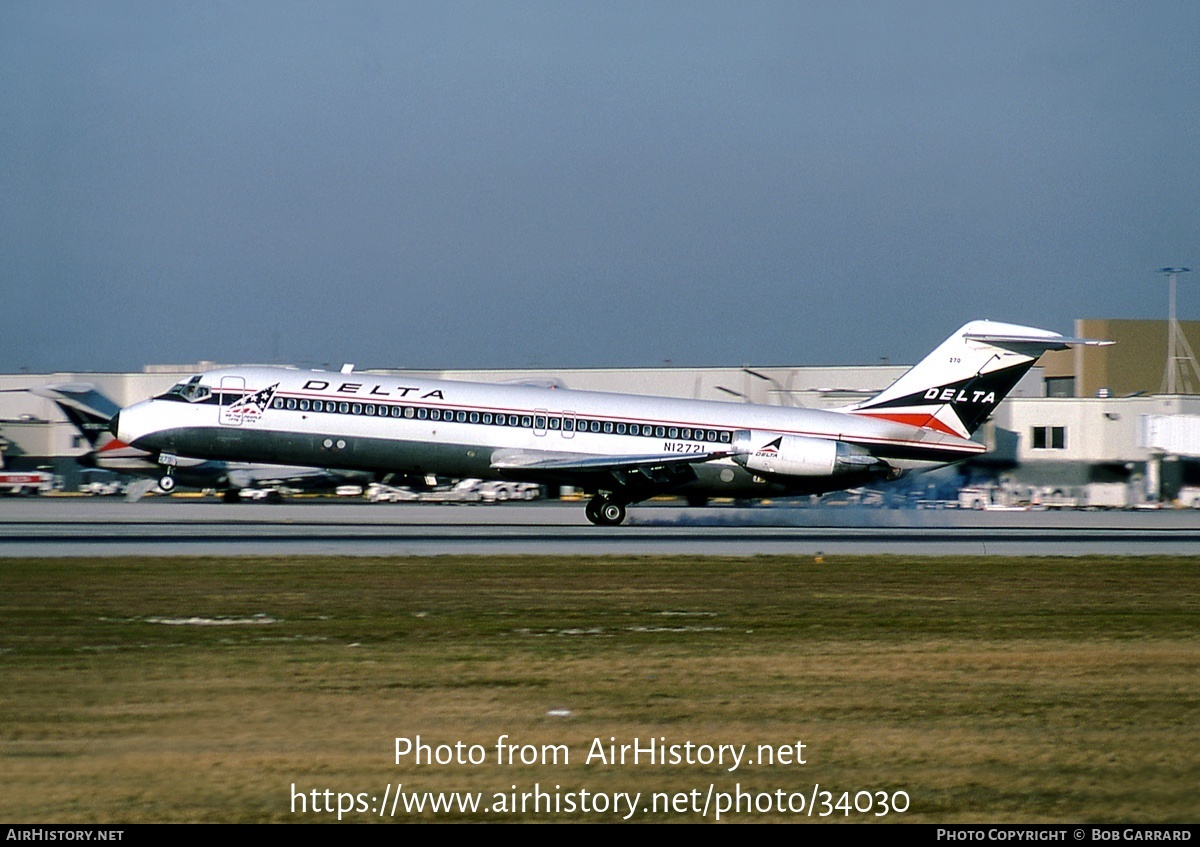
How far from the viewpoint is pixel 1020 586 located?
21.5 meters

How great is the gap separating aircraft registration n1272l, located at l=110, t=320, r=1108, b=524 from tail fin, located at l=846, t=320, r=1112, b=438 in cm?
4

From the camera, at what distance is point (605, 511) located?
36.3m

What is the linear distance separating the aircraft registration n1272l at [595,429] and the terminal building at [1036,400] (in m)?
11.1

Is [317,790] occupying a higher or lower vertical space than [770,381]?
lower

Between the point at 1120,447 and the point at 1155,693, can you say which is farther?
the point at 1120,447

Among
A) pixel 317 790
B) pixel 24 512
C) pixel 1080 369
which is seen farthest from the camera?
pixel 1080 369

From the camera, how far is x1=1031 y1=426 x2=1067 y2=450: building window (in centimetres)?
5775

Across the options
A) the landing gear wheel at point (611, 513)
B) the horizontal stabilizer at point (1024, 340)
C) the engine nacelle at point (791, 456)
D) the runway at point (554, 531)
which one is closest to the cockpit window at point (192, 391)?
the runway at point (554, 531)

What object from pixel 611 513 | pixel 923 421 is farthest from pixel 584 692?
pixel 923 421

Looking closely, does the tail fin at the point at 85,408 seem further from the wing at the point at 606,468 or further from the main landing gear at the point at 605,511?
the main landing gear at the point at 605,511

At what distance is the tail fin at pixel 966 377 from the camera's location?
36062 millimetres

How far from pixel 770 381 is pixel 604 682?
5509cm
